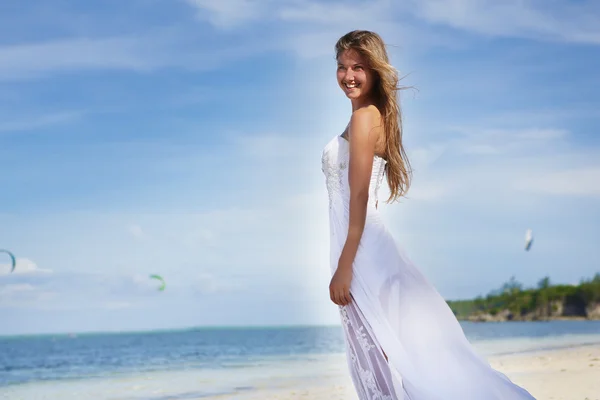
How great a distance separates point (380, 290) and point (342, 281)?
0.12 meters

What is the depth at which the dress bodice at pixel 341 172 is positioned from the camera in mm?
2539

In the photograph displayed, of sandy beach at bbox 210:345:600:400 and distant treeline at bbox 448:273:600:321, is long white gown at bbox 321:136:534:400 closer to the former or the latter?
sandy beach at bbox 210:345:600:400

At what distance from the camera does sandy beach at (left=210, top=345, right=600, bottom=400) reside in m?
5.93

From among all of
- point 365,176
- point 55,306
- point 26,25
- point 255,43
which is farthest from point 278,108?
point 365,176

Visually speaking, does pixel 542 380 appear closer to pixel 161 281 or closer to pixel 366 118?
pixel 366 118

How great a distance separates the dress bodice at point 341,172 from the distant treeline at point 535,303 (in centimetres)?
1689

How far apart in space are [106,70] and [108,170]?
2316 millimetres

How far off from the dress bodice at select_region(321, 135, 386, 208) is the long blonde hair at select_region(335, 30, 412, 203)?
0.16ft

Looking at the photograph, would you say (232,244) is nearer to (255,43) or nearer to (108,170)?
(108,170)

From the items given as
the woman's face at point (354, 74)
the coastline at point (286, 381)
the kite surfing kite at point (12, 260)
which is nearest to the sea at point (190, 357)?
the coastline at point (286, 381)

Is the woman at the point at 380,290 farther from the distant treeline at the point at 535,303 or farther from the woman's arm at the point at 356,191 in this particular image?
the distant treeline at the point at 535,303

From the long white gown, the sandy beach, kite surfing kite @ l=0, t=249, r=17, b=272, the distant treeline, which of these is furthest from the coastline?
the distant treeline

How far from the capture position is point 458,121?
13.4 metres

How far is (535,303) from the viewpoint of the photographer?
20141 millimetres
